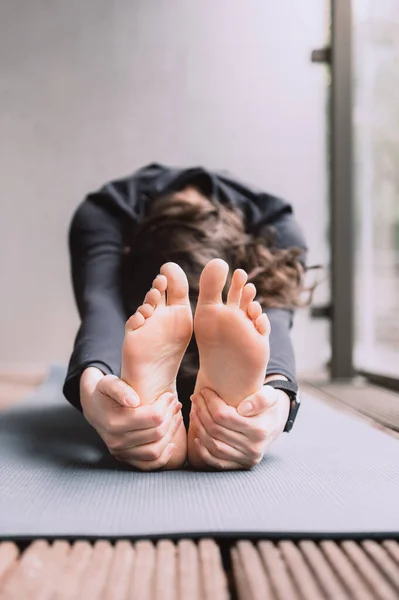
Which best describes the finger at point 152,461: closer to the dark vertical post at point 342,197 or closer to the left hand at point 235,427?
the left hand at point 235,427

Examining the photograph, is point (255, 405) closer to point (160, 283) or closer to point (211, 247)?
point (160, 283)

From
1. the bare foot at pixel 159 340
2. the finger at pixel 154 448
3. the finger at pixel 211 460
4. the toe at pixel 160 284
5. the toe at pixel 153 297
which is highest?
the toe at pixel 160 284

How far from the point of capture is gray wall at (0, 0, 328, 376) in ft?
9.00

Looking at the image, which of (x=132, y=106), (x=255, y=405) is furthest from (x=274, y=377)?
(x=132, y=106)

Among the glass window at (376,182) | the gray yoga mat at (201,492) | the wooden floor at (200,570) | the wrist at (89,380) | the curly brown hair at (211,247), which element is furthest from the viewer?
the glass window at (376,182)

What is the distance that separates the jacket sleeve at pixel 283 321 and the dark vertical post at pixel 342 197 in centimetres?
89

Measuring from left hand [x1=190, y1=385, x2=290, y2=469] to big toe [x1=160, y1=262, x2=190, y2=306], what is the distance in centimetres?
12

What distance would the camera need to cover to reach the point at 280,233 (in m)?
1.32

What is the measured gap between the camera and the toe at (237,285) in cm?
80

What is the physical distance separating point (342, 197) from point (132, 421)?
1.61 metres

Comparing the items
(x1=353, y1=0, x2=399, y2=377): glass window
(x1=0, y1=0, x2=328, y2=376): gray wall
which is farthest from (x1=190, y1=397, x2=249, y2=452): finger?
(x1=0, y1=0, x2=328, y2=376): gray wall

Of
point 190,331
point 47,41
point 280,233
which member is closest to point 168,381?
point 190,331

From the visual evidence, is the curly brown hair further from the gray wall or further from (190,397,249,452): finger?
the gray wall

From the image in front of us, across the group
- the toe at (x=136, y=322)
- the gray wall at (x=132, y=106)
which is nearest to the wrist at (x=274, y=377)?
the toe at (x=136, y=322)
